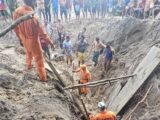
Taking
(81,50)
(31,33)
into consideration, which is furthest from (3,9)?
(31,33)

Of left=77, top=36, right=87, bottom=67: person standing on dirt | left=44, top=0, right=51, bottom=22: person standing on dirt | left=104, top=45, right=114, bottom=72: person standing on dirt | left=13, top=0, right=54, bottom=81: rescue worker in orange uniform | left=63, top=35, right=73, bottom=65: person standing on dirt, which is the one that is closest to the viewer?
left=13, top=0, right=54, bottom=81: rescue worker in orange uniform

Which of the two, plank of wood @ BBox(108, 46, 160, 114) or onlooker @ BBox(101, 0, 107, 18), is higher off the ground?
plank of wood @ BBox(108, 46, 160, 114)

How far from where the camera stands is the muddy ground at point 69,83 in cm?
787

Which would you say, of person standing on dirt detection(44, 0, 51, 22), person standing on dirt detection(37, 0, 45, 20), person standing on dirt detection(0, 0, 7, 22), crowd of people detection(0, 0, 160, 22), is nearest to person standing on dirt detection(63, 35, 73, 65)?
crowd of people detection(0, 0, 160, 22)

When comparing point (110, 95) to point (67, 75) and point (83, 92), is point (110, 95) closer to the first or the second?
point (83, 92)

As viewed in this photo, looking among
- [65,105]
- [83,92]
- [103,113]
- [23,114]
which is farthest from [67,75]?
[23,114]

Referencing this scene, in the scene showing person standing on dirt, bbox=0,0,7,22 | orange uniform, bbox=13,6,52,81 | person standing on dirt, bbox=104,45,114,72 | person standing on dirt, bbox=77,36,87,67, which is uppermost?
orange uniform, bbox=13,6,52,81

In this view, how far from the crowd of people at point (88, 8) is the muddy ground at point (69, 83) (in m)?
1.27

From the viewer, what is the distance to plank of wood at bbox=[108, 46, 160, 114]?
9.98 metres

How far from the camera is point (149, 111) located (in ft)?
28.9

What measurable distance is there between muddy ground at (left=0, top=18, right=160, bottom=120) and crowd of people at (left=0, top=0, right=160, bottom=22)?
127 centimetres

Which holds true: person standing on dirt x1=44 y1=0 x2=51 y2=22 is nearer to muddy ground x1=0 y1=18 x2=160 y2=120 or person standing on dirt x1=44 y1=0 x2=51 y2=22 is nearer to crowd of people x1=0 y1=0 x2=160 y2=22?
crowd of people x1=0 y1=0 x2=160 y2=22

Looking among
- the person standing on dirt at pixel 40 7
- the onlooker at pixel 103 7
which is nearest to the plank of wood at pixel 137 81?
the person standing on dirt at pixel 40 7

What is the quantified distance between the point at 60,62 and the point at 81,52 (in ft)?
3.88
